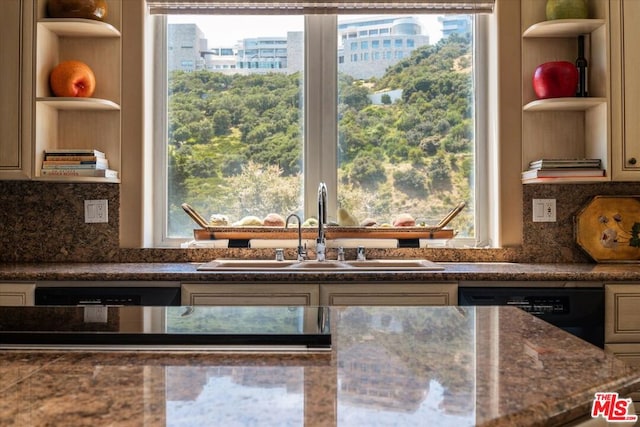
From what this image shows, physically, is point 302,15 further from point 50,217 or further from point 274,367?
point 274,367

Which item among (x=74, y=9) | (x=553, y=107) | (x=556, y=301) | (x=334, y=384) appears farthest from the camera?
(x=553, y=107)

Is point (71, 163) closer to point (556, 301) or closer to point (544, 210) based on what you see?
point (556, 301)

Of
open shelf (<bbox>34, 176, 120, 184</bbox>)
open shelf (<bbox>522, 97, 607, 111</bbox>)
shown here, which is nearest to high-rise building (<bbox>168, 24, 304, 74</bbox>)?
open shelf (<bbox>34, 176, 120, 184</bbox>)

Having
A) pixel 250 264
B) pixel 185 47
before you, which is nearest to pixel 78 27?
pixel 185 47

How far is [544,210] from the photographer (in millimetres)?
3096

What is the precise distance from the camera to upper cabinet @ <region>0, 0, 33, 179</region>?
2760 mm

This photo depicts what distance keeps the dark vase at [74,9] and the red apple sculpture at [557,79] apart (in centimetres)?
226

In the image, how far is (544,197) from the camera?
311 centimetres

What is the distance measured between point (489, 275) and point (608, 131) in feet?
3.21

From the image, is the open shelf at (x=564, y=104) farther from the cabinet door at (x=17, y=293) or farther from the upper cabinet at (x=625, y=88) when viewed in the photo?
the cabinet door at (x=17, y=293)

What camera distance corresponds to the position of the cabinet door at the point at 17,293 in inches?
98.0

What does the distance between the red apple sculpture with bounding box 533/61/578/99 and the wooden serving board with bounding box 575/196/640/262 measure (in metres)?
0.60

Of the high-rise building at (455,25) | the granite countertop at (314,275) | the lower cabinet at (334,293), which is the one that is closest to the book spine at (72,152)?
the granite countertop at (314,275)

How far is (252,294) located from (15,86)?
1.52 meters
